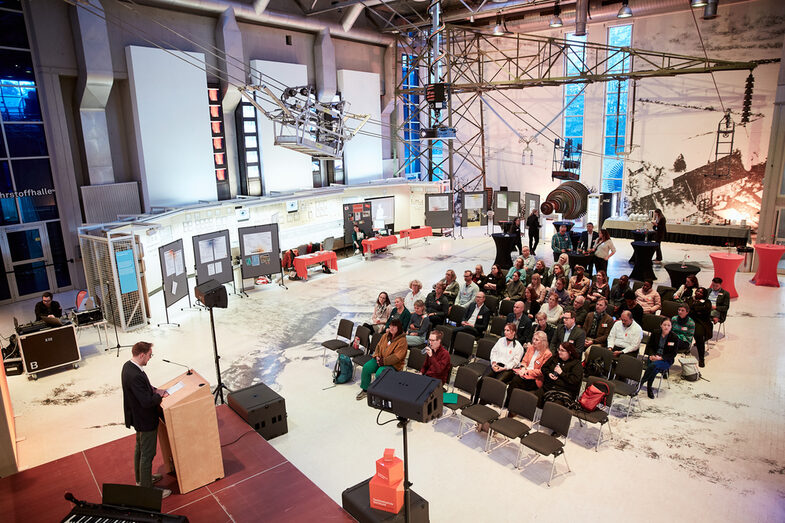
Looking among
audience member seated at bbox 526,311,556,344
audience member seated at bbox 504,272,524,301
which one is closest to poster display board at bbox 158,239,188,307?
audience member seated at bbox 504,272,524,301

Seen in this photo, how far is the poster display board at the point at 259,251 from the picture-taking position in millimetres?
12719

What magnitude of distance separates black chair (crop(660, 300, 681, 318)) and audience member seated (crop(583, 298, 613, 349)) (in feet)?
4.70

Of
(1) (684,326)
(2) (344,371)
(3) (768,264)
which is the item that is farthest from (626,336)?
(3) (768,264)

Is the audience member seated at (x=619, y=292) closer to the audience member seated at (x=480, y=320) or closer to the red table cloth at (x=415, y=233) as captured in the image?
the audience member seated at (x=480, y=320)

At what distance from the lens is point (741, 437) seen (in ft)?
20.6

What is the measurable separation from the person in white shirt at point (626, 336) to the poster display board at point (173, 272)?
27.2 ft

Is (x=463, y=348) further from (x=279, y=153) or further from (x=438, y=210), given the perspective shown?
(x=438, y=210)

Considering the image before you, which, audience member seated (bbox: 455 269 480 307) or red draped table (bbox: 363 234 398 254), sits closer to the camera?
audience member seated (bbox: 455 269 480 307)

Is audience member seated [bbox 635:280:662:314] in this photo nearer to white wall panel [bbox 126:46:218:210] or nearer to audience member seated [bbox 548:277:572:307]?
audience member seated [bbox 548:277:572:307]

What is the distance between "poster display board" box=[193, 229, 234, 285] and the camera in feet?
38.3

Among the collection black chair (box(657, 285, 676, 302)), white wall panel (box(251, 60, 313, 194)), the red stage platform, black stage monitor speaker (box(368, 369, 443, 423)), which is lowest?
the red stage platform

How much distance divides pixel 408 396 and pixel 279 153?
1402 centimetres

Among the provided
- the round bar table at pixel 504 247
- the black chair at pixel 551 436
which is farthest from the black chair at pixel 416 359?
the round bar table at pixel 504 247

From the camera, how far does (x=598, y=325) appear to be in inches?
319
